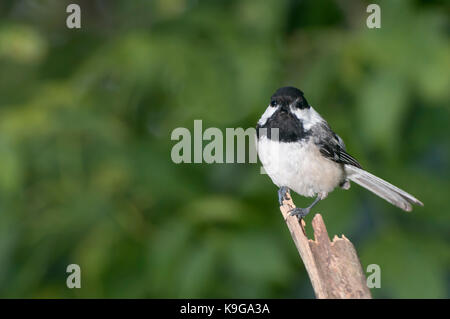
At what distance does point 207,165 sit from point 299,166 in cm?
219

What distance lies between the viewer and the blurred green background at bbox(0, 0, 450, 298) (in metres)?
3.93

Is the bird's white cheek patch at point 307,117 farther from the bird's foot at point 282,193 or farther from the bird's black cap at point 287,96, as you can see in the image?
the bird's foot at point 282,193

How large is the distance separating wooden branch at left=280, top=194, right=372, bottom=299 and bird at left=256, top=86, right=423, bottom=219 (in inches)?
8.6

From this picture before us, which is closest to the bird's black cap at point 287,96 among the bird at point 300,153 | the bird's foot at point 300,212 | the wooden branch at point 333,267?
the bird at point 300,153

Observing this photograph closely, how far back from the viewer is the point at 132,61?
410cm

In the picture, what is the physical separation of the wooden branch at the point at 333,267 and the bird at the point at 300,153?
0.22 meters

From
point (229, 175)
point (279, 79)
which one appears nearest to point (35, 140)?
point (229, 175)

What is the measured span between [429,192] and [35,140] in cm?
254

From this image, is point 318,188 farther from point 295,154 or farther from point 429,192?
point 429,192

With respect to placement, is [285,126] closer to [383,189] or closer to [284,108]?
[284,108]

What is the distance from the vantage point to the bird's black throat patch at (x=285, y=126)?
244 centimetres

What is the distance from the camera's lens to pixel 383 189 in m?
2.38

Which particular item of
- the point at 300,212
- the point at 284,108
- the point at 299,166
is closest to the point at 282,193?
the point at 299,166

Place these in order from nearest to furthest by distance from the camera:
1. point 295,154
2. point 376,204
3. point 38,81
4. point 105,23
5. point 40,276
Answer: point 295,154, point 376,204, point 40,276, point 38,81, point 105,23
